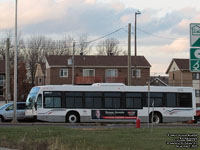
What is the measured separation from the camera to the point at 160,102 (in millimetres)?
32906

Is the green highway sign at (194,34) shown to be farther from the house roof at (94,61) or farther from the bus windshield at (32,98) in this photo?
the house roof at (94,61)

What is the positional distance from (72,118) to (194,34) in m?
20.9

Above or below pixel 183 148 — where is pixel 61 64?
above

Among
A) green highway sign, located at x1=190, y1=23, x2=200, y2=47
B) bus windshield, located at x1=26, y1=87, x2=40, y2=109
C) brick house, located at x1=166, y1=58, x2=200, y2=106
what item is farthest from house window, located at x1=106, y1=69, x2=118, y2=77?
green highway sign, located at x1=190, y1=23, x2=200, y2=47

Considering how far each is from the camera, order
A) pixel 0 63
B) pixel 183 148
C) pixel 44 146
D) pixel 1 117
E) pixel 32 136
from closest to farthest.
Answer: pixel 183 148
pixel 44 146
pixel 32 136
pixel 1 117
pixel 0 63

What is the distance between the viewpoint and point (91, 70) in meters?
65.1

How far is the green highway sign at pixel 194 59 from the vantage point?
464 inches

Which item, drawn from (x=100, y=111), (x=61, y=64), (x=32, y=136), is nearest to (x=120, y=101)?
(x=100, y=111)

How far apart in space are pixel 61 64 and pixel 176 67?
19.1 meters

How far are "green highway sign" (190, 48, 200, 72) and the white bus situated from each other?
65.3ft

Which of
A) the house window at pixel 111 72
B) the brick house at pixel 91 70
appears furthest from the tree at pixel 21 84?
the house window at pixel 111 72

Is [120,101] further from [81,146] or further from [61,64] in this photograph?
[61,64]

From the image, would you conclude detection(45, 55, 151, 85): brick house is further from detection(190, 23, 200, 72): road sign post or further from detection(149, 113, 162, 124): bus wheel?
detection(190, 23, 200, 72): road sign post

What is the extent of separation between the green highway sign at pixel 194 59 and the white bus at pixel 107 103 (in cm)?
1989
